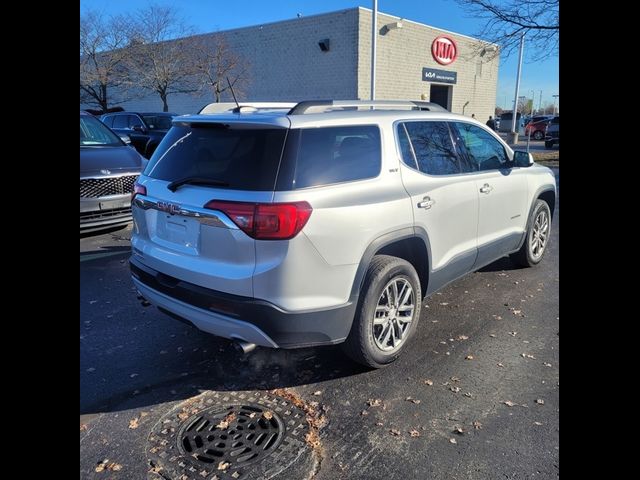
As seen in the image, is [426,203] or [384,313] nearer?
[384,313]

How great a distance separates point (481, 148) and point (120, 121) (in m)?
14.5

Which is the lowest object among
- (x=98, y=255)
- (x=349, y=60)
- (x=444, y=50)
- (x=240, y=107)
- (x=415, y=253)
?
(x=98, y=255)

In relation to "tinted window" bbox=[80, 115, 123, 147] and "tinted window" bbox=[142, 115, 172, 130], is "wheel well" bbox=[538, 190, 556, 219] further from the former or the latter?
"tinted window" bbox=[142, 115, 172, 130]

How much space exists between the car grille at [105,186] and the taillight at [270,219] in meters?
4.87

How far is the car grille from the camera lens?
673cm

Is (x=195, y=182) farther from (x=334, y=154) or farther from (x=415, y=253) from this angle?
(x=415, y=253)

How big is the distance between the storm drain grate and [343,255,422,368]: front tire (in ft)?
2.46

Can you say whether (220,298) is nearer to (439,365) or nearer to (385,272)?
(385,272)

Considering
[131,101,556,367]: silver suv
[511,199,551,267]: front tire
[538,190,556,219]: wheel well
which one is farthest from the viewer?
[538,190,556,219]: wheel well

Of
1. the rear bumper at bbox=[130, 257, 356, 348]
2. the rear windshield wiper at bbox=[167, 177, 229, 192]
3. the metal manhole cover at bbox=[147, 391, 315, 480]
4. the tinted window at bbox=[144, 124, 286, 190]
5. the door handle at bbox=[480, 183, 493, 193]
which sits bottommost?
the metal manhole cover at bbox=[147, 391, 315, 480]

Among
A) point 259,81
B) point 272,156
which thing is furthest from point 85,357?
point 259,81

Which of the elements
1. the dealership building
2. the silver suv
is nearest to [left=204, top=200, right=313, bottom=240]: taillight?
the silver suv

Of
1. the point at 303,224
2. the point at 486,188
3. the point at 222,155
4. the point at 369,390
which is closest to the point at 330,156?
the point at 303,224

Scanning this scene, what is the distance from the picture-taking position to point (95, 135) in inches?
318
